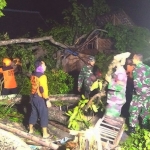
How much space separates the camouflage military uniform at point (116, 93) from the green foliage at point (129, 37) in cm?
541

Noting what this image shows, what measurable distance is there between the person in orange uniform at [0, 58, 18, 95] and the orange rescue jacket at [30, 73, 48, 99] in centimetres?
289

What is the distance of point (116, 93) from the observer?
7418 mm

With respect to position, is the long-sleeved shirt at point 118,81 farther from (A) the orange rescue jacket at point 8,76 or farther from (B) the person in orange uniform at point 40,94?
(A) the orange rescue jacket at point 8,76

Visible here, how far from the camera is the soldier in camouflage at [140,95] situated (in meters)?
7.29

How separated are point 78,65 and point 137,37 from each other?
3232 millimetres

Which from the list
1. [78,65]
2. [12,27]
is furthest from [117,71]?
[12,27]

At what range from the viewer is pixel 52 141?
24.8 feet

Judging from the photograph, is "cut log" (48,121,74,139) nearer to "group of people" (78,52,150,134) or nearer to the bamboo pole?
the bamboo pole

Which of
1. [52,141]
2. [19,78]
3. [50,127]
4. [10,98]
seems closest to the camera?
[52,141]

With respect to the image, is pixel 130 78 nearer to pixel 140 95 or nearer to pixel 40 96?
pixel 140 95

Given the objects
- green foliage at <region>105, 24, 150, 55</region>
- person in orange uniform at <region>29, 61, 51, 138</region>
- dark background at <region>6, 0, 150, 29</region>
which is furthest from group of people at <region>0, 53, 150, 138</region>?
dark background at <region>6, 0, 150, 29</region>

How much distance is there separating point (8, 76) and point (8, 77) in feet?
0.13

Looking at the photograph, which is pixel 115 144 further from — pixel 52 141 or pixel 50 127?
pixel 50 127

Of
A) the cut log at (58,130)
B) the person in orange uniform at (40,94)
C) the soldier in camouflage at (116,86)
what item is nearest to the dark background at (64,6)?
the soldier in camouflage at (116,86)
